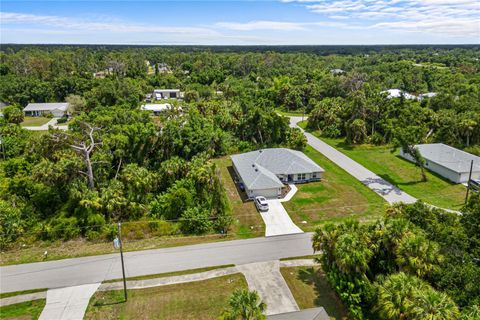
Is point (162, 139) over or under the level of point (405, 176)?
over

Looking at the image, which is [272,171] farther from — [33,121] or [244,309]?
[33,121]

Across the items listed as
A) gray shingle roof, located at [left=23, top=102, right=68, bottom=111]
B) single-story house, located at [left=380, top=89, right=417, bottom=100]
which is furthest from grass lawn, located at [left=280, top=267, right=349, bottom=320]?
gray shingle roof, located at [left=23, top=102, right=68, bottom=111]

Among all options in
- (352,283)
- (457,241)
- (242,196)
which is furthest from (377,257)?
(242,196)

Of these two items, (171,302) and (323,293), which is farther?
(323,293)

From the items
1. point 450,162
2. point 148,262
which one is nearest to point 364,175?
point 450,162

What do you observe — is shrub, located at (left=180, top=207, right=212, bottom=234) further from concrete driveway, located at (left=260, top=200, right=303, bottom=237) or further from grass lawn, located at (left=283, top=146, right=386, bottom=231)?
grass lawn, located at (left=283, top=146, right=386, bottom=231)
